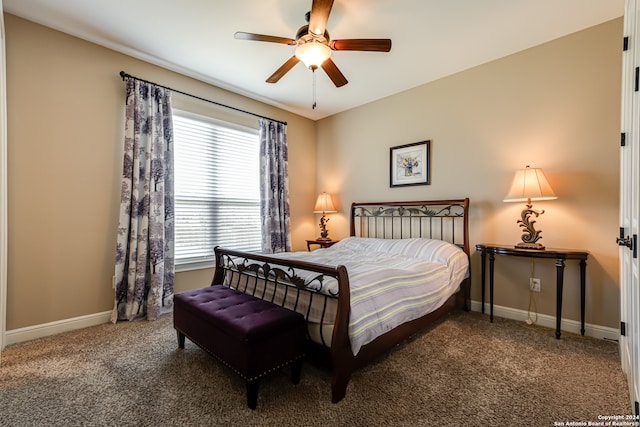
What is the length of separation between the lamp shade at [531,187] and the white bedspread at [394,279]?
32.4 inches

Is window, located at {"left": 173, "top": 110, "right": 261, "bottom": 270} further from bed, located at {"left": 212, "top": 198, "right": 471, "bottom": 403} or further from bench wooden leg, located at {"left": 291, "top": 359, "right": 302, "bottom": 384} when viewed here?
bench wooden leg, located at {"left": 291, "top": 359, "right": 302, "bottom": 384}

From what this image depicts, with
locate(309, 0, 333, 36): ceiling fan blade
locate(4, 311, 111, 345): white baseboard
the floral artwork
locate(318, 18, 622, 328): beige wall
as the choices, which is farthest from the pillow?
locate(4, 311, 111, 345): white baseboard

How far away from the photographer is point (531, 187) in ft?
8.75

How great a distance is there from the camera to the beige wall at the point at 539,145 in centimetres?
257

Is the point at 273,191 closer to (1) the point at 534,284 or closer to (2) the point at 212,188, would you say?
(2) the point at 212,188

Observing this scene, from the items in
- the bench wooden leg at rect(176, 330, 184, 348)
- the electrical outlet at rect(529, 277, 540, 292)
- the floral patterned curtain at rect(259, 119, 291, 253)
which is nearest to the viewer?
the bench wooden leg at rect(176, 330, 184, 348)

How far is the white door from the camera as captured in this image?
4.39 ft

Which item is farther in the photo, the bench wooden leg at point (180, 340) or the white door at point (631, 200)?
the bench wooden leg at point (180, 340)

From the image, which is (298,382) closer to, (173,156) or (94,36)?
(173,156)

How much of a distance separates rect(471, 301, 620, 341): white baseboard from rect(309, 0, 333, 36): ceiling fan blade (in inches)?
126

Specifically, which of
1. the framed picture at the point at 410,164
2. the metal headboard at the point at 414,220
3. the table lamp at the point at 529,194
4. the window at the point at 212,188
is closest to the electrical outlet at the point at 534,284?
the table lamp at the point at 529,194

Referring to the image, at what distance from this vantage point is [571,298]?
2750mm

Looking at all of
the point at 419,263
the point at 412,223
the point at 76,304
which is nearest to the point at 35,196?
the point at 76,304

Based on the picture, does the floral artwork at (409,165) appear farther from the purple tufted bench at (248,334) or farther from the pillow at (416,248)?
the purple tufted bench at (248,334)
